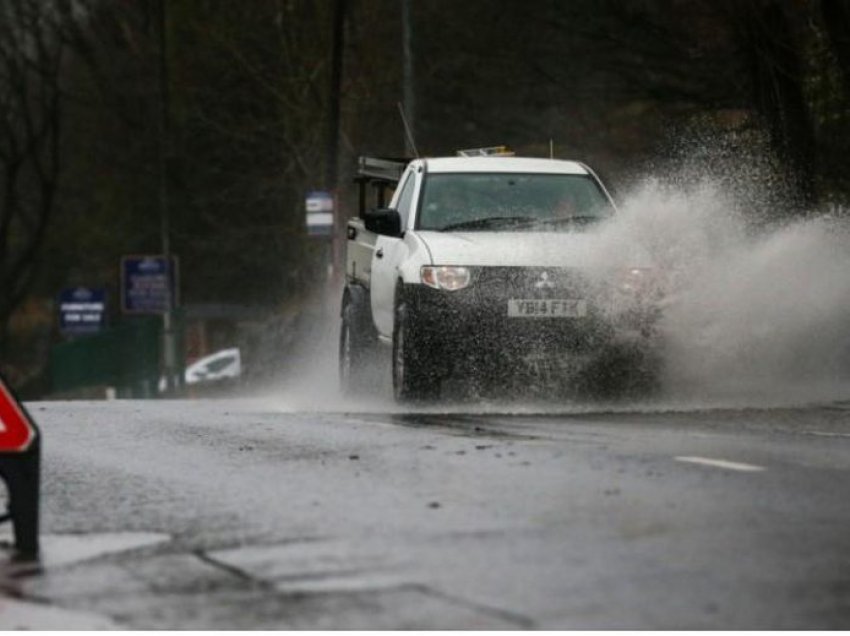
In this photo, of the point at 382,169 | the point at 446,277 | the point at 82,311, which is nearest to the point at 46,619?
the point at 446,277

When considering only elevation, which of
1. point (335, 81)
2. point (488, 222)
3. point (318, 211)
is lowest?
point (488, 222)

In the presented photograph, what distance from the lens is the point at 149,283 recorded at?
55.1 metres

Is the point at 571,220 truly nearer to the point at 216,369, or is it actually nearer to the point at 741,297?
the point at 741,297

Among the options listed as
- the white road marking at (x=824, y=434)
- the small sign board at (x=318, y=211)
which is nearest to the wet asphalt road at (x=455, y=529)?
the white road marking at (x=824, y=434)

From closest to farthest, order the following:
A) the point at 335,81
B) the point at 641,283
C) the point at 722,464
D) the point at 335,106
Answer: the point at 722,464, the point at 641,283, the point at 335,81, the point at 335,106

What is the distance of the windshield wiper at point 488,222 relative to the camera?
17.1m

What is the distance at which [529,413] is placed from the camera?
51.1ft

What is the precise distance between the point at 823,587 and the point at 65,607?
2.12 m

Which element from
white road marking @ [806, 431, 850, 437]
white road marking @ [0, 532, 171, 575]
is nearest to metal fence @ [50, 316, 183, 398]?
white road marking @ [806, 431, 850, 437]

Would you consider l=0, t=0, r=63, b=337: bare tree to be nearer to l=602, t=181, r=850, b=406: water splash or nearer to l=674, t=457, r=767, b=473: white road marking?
l=602, t=181, r=850, b=406: water splash

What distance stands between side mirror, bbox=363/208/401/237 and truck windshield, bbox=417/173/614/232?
172 millimetres

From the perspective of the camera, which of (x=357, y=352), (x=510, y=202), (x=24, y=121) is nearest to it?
(x=510, y=202)

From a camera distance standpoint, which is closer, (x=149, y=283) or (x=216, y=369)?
(x=149, y=283)

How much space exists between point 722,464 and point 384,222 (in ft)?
24.0
